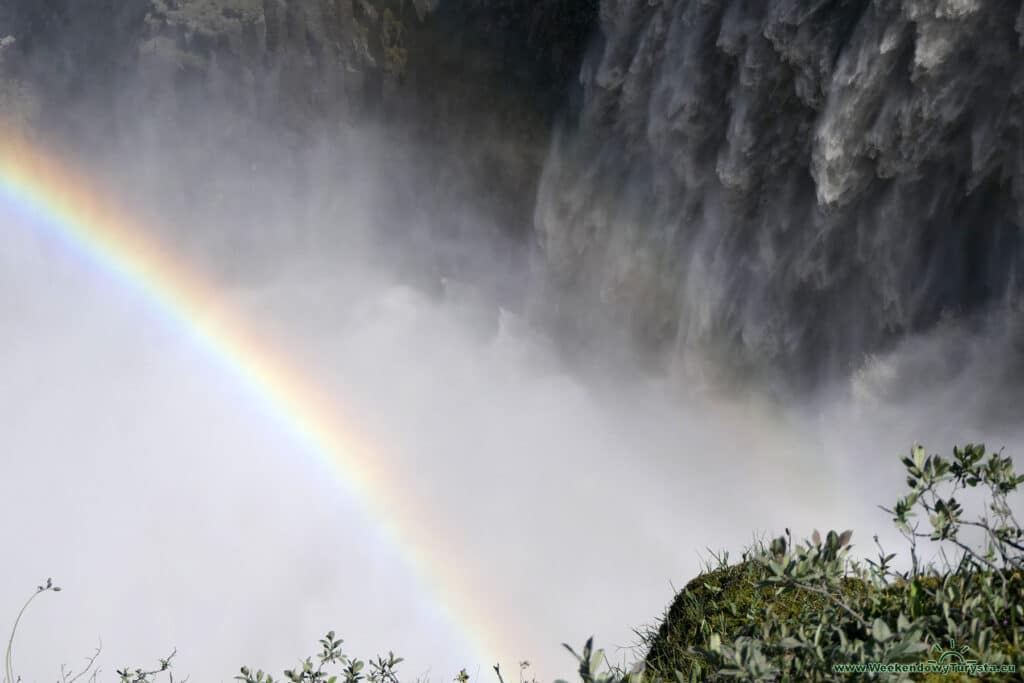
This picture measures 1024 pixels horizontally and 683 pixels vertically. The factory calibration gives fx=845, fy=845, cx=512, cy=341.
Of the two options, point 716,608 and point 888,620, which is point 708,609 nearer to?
point 716,608

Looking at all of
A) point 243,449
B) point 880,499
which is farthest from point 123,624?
point 880,499

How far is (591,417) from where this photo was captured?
2411 cm

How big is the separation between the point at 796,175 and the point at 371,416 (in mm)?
19593

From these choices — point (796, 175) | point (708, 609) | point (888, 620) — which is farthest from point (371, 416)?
point (888, 620)

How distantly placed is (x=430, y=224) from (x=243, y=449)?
13720 millimetres

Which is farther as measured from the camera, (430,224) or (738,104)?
(430,224)

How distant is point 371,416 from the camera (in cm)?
3109

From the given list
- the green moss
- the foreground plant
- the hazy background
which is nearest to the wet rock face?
the hazy background

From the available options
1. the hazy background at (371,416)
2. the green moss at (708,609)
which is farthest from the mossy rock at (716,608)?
the hazy background at (371,416)

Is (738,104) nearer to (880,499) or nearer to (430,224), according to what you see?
(880,499)

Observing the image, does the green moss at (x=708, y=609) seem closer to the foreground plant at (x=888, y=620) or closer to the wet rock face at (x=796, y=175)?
the foreground plant at (x=888, y=620)

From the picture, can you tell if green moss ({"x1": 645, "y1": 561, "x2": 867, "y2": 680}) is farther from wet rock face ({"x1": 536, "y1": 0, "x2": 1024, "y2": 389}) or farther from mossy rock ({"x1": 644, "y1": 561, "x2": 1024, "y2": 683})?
wet rock face ({"x1": 536, "y1": 0, "x2": 1024, "y2": 389})

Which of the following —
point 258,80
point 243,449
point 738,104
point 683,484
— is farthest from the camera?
point 243,449

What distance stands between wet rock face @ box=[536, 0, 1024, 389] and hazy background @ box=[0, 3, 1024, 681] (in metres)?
0.92
